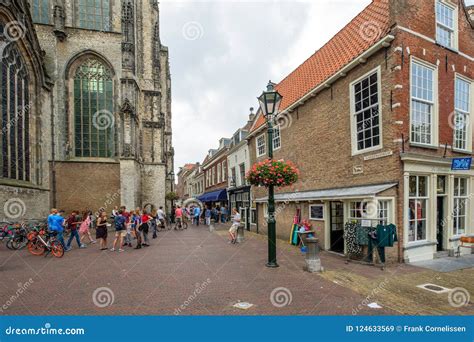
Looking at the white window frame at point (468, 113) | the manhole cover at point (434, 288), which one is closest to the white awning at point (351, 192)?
the manhole cover at point (434, 288)

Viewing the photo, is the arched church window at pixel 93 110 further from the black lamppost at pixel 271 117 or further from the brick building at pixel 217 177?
the black lamppost at pixel 271 117

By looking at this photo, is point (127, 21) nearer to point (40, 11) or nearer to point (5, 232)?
point (40, 11)

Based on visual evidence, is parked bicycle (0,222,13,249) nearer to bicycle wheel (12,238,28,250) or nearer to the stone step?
bicycle wheel (12,238,28,250)

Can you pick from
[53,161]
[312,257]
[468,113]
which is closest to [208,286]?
[312,257]

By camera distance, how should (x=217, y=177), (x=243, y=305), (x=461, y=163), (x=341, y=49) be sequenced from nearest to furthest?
(x=243, y=305) → (x=461, y=163) → (x=341, y=49) → (x=217, y=177)

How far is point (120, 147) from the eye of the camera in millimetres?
19031

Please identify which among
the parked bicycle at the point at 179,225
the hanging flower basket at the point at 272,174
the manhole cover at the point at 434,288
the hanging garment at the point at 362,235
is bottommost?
the parked bicycle at the point at 179,225

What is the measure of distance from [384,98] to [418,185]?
3.23 metres

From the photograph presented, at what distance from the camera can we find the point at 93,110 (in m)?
19.1

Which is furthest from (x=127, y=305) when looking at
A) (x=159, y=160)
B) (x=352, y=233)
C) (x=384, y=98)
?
(x=159, y=160)

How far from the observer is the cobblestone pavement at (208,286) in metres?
4.64

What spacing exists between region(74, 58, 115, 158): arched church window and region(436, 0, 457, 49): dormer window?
19.9 metres

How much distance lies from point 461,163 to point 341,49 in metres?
6.79

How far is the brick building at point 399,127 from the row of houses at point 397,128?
37 mm
